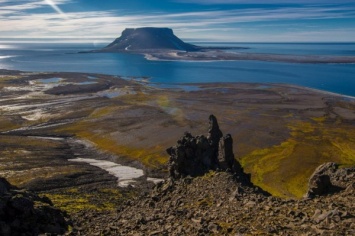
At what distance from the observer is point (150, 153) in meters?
95.8

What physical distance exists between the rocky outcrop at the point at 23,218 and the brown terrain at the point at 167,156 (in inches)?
67.5

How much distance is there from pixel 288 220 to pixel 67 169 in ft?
205

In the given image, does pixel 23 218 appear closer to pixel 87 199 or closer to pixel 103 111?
pixel 87 199

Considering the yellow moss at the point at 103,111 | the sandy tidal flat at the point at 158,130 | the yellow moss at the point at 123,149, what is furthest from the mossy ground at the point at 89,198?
the yellow moss at the point at 103,111

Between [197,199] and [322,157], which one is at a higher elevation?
[197,199]

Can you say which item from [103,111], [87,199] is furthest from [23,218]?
[103,111]

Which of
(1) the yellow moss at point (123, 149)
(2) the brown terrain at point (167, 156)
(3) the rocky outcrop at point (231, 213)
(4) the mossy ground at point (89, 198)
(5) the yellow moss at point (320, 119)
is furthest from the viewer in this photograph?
(5) the yellow moss at point (320, 119)

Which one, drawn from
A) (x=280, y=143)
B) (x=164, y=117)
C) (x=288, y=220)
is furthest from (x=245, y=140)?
(x=288, y=220)

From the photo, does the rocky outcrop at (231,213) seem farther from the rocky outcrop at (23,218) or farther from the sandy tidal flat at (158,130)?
the sandy tidal flat at (158,130)

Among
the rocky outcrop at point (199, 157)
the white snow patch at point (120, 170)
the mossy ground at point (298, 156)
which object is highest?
the rocky outcrop at point (199, 157)

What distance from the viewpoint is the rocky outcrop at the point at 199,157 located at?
45.0 metres

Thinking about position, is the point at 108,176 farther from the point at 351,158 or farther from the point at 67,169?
the point at 351,158

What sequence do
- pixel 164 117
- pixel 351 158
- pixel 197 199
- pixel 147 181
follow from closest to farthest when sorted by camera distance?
1. pixel 197 199
2. pixel 147 181
3. pixel 351 158
4. pixel 164 117

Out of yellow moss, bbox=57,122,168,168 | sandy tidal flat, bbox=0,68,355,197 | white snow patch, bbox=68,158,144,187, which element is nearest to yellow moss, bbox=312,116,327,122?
sandy tidal flat, bbox=0,68,355,197
